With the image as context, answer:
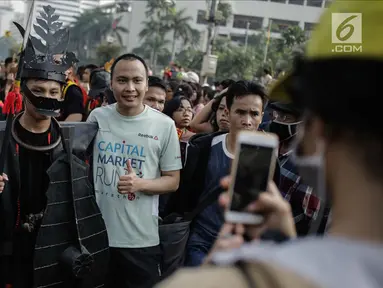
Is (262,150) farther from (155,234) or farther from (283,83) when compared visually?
(155,234)

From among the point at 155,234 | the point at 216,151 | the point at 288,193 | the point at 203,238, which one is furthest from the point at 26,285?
the point at 288,193

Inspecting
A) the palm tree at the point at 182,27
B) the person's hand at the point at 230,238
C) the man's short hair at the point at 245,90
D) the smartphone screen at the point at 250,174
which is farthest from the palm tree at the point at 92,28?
the person's hand at the point at 230,238

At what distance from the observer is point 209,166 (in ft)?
13.6

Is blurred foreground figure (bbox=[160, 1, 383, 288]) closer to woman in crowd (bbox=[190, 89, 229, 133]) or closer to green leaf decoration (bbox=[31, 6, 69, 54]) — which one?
green leaf decoration (bbox=[31, 6, 69, 54])

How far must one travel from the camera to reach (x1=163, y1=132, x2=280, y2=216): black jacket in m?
4.16

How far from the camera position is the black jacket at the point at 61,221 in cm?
Result: 374

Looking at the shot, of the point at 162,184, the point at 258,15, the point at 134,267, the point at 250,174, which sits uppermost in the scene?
the point at 258,15

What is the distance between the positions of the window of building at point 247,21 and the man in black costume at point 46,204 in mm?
84158

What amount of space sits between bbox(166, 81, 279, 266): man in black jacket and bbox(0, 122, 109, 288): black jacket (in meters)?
0.56

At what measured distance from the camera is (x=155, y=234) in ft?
13.8

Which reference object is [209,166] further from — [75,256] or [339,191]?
[339,191]
